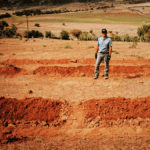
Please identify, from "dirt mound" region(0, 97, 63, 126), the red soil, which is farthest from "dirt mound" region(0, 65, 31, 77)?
"dirt mound" region(0, 97, 63, 126)

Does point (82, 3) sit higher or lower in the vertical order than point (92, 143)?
higher

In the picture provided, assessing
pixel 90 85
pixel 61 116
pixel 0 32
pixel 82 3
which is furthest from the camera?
pixel 82 3

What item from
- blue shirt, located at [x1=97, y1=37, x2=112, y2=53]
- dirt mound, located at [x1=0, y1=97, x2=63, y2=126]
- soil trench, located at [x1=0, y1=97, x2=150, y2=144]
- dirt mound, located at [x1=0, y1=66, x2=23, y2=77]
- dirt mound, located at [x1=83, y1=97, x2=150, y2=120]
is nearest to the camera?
soil trench, located at [x1=0, y1=97, x2=150, y2=144]

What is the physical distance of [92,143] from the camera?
455cm

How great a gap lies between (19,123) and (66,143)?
74.8 inches

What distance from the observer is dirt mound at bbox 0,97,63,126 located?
5570 millimetres

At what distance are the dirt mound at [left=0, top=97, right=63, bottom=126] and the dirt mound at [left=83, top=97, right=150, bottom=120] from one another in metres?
1.21

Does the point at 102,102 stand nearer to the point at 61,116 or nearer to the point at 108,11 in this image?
the point at 61,116

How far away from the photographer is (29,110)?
5.77 m

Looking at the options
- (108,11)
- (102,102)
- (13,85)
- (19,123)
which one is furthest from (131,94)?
(108,11)

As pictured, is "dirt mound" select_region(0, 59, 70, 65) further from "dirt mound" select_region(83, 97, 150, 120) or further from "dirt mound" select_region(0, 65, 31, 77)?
"dirt mound" select_region(83, 97, 150, 120)

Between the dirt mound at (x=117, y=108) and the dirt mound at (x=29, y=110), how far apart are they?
121 centimetres

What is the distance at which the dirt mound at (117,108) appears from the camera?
18.7 feet

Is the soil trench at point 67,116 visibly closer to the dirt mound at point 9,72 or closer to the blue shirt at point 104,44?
the blue shirt at point 104,44
